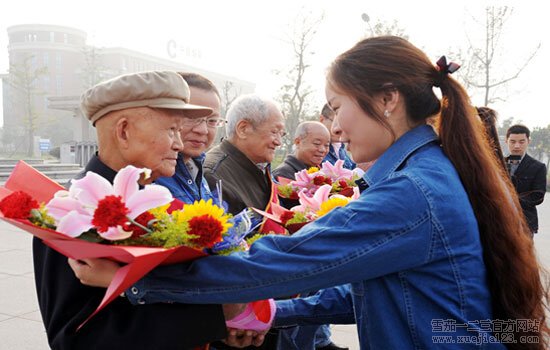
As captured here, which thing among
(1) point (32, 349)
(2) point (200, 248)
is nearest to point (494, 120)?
(2) point (200, 248)

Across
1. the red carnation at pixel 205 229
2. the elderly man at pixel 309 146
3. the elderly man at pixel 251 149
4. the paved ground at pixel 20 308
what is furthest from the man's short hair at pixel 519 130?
the red carnation at pixel 205 229

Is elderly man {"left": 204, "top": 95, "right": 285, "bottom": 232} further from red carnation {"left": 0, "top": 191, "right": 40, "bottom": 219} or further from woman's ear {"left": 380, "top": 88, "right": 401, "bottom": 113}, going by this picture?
red carnation {"left": 0, "top": 191, "right": 40, "bottom": 219}

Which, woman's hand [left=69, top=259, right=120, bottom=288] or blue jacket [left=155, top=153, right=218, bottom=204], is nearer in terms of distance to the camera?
woman's hand [left=69, top=259, right=120, bottom=288]

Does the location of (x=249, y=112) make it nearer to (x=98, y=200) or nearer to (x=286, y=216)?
(x=286, y=216)

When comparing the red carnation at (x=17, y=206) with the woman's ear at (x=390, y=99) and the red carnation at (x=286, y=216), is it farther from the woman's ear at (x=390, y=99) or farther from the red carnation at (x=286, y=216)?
the red carnation at (x=286, y=216)

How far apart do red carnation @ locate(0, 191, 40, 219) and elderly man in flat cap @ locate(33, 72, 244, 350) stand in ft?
0.87

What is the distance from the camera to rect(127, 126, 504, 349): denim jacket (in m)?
1.29

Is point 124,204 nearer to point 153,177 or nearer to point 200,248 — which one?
point 200,248

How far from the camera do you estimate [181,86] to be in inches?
69.2

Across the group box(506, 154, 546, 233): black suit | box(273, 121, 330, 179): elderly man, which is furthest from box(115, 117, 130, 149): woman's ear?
box(506, 154, 546, 233): black suit

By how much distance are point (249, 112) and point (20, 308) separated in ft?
9.69

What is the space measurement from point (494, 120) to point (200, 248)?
163 centimetres

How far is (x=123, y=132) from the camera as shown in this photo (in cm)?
167

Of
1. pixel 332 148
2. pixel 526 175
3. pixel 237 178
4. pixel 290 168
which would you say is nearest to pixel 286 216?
pixel 237 178
